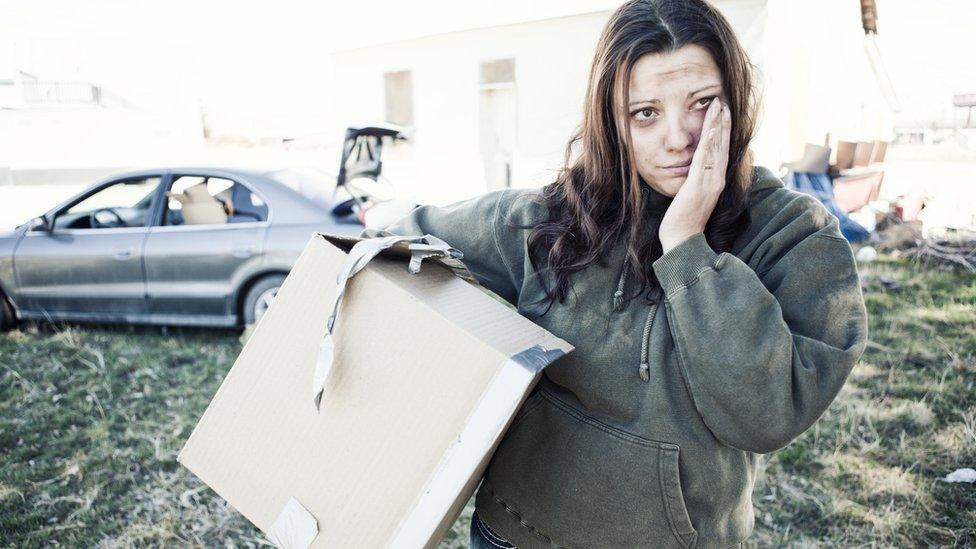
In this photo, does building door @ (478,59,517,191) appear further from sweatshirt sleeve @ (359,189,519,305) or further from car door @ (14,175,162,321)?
sweatshirt sleeve @ (359,189,519,305)

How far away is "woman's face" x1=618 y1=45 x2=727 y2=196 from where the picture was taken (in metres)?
1.11

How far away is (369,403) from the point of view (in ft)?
3.16

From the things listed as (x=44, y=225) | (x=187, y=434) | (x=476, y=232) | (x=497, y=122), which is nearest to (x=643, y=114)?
(x=476, y=232)

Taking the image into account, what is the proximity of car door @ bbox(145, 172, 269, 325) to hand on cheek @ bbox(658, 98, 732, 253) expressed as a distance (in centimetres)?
386

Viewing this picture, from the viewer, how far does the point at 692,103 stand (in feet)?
3.71

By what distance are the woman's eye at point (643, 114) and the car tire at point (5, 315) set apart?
5616mm

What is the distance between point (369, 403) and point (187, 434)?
2852 millimetres

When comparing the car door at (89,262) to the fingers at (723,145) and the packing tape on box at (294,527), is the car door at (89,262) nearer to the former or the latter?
the packing tape on box at (294,527)

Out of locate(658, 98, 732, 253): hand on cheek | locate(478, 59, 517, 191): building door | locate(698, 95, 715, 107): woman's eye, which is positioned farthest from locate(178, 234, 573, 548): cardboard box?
locate(478, 59, 517, 191): building door

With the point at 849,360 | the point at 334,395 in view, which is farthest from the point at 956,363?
the point at 334,395

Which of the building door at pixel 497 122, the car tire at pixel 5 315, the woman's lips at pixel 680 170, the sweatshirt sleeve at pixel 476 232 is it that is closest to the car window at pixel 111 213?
the car tire at pixel 5 315

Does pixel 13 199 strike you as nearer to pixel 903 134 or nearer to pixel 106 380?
pixel 106 380

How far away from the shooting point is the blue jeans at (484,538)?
127cm

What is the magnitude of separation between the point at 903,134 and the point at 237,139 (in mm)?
21644
